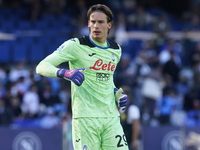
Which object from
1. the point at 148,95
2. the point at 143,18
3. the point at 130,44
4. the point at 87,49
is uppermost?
the point at 143,18

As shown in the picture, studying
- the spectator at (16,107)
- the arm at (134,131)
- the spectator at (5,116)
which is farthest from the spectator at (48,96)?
the arm at (134,131)

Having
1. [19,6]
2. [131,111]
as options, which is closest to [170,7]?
[19,6]

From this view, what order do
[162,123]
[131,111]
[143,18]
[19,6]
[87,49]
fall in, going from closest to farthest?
[87,49] → [131,111] → [162,123] → [143,18] → [19,6]

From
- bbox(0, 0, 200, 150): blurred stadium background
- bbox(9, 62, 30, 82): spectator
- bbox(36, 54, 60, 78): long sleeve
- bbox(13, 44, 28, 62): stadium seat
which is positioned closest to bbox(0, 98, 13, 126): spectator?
bbox(0, 0, 200, 150): blurred stadium background

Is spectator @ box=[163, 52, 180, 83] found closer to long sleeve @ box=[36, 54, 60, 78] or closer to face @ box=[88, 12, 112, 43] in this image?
face @ box=[88, 12, 112, 43]

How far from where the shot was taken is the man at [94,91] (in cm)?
476

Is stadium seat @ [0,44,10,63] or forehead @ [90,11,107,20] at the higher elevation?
stadium seat @ [0,44,10,63]

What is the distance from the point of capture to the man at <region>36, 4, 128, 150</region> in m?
4.76

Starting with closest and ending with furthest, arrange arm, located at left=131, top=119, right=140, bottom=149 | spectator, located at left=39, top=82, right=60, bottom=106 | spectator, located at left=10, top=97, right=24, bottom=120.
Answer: arm, located at left=131, top=119, right=140, bottom=149
spectator, located at left=10, top=97, right=24, bottom=120
spectator, located at left=39, top=82, right=60, bottom=106

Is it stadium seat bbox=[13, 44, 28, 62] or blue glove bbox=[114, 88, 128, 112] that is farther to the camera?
stadium seat bbox=[13, 44, 28, 62]

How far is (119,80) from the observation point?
11961 millimetres

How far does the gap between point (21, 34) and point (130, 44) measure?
4.19 metres

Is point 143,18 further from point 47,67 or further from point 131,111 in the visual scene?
point 47,67

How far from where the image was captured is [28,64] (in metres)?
14.1
